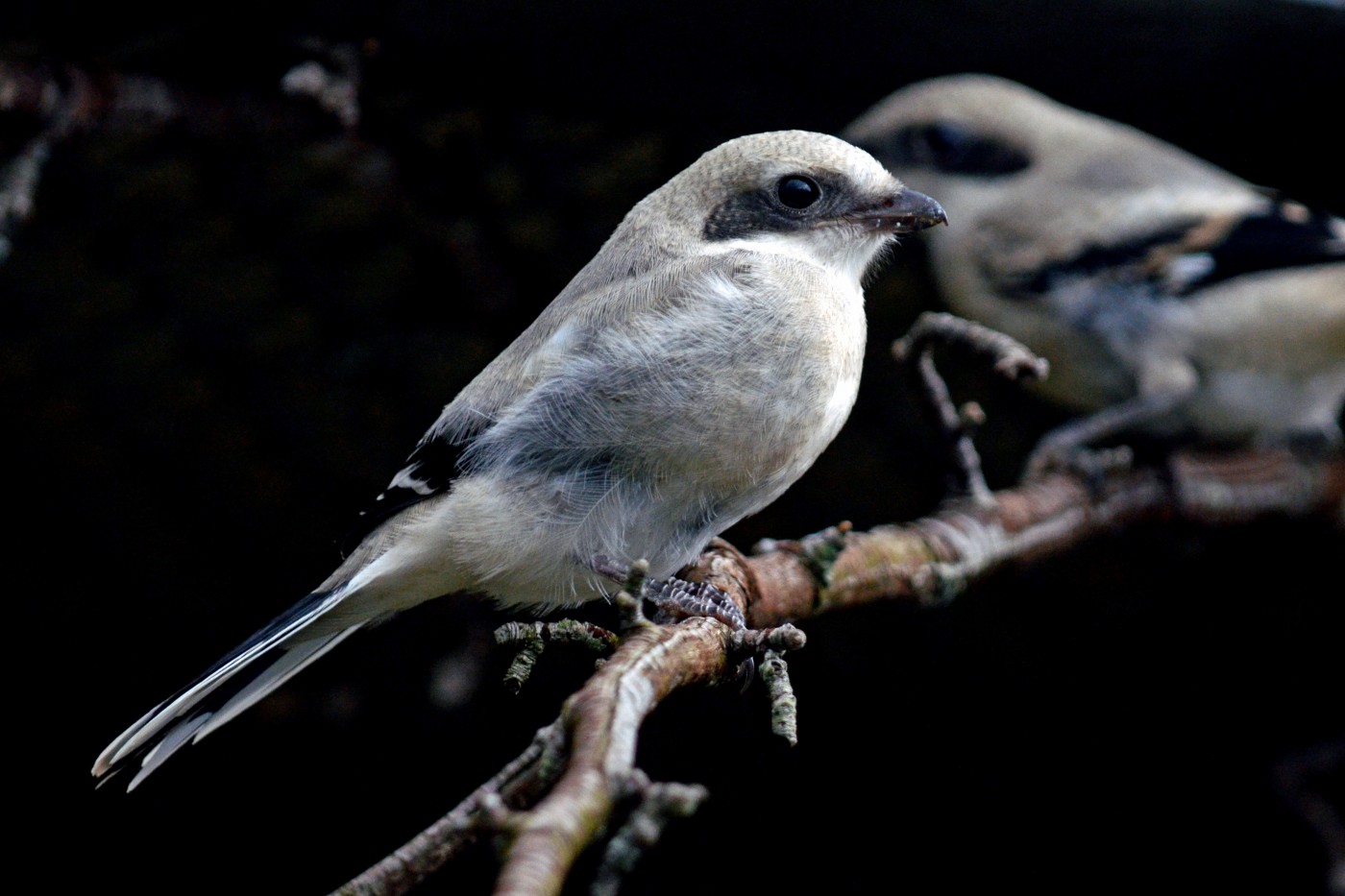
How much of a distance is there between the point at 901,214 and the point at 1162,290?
1.77m

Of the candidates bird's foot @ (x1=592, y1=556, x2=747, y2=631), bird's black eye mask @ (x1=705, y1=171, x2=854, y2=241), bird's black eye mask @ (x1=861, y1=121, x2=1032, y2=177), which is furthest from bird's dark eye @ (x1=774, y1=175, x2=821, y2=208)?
bird's black eye mask @ (x1=861, y1=121, x2=1032, y2=177)

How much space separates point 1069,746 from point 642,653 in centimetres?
281

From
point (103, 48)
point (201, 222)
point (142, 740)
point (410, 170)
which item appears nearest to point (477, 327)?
point (410, 170)

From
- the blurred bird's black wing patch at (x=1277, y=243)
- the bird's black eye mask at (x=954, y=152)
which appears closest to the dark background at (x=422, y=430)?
the blurred bird's black wing patch at (x=1277, y=243)

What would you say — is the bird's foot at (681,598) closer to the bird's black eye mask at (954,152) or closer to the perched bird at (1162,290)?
the perched bird at (1162,290)

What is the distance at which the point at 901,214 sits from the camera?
6.98 ft

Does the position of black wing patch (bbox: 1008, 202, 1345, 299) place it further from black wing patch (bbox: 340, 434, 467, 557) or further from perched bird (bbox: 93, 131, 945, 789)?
black wing patch (bbox: 340, 434, 467, 557)

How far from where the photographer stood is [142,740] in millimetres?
1779

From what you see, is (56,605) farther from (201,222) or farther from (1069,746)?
(1069,746)

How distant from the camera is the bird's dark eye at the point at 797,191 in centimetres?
212

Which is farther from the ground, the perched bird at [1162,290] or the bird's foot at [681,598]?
the bird's foot at [681,598]

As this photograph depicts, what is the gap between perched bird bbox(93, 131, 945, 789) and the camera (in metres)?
1.86

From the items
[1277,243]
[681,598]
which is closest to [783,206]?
[681,598]

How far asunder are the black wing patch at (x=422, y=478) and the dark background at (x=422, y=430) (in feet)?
2.36
